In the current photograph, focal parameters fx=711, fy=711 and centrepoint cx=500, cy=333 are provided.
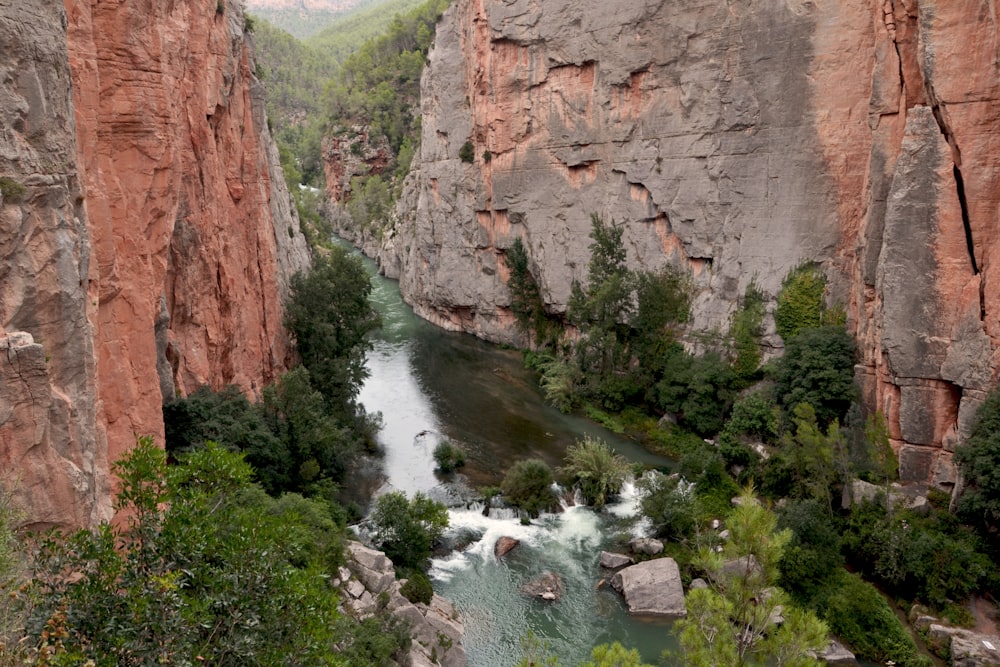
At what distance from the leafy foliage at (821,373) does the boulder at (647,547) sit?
Result: 6.95 metres

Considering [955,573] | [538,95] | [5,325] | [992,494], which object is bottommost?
[955,573]

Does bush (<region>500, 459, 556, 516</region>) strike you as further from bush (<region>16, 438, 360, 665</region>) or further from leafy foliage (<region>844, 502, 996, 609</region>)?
bush (<region>16, 438, 360, 665</region>)

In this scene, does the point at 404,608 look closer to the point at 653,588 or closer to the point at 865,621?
the point at 653,588

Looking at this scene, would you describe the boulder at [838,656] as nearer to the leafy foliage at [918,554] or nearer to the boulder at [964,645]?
the boulder at [964,645]

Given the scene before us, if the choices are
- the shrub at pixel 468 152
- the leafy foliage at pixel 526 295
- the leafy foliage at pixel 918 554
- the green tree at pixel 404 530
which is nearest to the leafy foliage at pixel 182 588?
the green tree at pixel 404 530

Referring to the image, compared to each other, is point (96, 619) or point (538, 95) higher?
point (538, 95)

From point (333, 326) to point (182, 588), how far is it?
21153mm

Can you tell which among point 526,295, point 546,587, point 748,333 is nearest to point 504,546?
point 546,587

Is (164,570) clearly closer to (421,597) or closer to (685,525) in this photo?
(421,597)

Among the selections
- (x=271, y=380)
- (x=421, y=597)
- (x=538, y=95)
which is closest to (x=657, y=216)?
(x=538, y=95)

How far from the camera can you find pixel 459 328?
4488 centimetres

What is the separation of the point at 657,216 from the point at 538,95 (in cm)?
967

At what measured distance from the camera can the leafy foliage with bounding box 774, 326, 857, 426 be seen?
22.5 metres

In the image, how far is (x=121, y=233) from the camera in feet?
46.3
